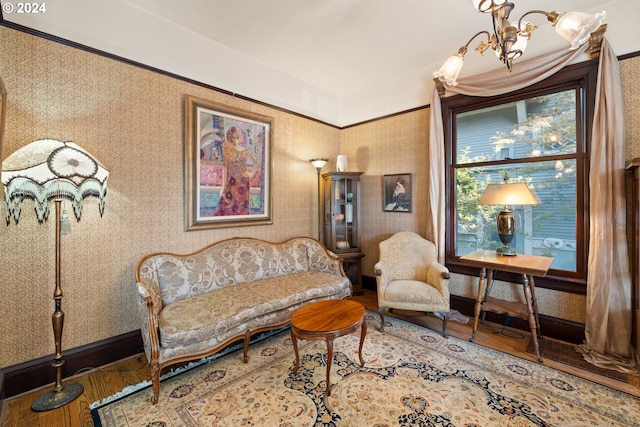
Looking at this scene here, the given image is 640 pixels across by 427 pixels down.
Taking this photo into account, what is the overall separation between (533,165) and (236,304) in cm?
344

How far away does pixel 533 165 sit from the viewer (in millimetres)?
3014

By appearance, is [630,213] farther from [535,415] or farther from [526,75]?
[535,415]

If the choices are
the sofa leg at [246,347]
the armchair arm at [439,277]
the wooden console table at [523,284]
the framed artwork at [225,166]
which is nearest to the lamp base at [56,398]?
the sofa leg at [246,347]

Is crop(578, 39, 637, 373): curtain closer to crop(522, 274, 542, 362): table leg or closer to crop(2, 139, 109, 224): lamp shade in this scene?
crop(522, 274, 542, 362): table leg

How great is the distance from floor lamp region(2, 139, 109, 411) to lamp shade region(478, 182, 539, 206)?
3.51m

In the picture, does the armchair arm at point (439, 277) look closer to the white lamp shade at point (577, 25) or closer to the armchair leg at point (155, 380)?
the white lamp shade at point (577, 25)

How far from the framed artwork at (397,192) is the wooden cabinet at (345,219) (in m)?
0.41

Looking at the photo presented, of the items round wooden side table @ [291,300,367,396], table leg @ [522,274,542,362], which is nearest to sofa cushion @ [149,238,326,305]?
round wooden side table @ [291,300,367,396]

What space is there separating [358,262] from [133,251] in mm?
2895

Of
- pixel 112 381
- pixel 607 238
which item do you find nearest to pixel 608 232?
pixel 607 238

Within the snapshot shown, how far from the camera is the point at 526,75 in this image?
112 inches

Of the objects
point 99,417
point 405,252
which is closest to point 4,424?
point 99,417

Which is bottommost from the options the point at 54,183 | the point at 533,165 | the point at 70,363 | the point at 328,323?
the point at 70,363

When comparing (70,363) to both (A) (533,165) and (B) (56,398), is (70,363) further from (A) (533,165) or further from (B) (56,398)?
(A) (533,165)
